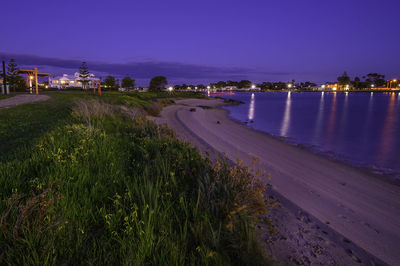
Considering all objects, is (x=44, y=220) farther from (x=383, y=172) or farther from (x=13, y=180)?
(x=383, y=172)

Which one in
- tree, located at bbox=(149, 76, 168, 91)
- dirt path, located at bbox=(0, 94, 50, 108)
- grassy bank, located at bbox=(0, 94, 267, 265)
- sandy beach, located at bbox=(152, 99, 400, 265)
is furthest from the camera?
tree, located at bbox=(149, 76, 168, 91)

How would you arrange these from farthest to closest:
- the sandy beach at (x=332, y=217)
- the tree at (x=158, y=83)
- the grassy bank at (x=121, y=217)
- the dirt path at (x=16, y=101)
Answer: the tree at (x=158, y=83) < the dirt path at (x=16, y=101) < the sandy beach at (x=332, y=217) < the grassy bank at (x=121, y=217)

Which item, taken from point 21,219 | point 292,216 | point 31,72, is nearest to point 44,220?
point 21,219

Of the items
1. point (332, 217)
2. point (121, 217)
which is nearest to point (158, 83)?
point (332, 217)

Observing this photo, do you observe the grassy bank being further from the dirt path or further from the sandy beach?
the dirt path

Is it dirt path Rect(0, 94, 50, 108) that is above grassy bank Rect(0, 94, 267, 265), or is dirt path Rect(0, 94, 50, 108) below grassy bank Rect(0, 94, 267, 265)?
above

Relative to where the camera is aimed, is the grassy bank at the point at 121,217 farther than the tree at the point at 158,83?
No

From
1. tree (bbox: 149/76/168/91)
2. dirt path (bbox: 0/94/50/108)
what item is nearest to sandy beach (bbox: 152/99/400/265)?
dirt path (bbox: 0/94/50/108)

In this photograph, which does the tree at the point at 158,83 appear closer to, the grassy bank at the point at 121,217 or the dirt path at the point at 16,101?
the dirt path at the point at 16,101

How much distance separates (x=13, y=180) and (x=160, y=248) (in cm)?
318

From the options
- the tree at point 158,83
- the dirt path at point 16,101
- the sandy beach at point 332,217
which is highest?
the tree at point 158,83

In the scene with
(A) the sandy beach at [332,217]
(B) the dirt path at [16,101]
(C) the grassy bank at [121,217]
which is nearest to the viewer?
(C) the grassy bank at [121,217]

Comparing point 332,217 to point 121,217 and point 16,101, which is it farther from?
point 16,101

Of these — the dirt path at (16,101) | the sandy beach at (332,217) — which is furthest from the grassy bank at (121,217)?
the dirt path at (16,101)
